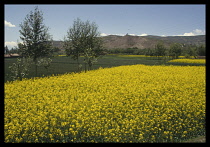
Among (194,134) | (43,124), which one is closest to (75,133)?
(43,124)

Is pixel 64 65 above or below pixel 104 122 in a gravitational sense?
above

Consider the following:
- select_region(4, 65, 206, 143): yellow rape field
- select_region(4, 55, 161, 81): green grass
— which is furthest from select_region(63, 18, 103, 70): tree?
select_region(4, 65, 206, 143): yellow rape field

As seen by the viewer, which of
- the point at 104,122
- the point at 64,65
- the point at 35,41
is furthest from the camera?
the point at 64,65

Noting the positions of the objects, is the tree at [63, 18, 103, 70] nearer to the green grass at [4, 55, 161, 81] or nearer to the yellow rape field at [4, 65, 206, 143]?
the green grass at [4, 55, 161, 81]

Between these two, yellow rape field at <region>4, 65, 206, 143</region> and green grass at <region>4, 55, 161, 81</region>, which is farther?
green grass at <region>4, 55, 161, 81</region>

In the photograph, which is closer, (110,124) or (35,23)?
(110,124)

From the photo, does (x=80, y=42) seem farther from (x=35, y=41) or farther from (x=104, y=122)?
(x=104, y=122)

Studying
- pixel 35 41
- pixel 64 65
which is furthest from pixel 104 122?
pixel 64 65

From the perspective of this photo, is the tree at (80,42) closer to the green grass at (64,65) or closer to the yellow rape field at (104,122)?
the green grass at (64,65)

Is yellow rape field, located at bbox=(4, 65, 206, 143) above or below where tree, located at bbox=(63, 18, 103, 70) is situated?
below

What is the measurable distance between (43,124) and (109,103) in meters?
3.52

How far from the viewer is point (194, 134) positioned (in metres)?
8.70
